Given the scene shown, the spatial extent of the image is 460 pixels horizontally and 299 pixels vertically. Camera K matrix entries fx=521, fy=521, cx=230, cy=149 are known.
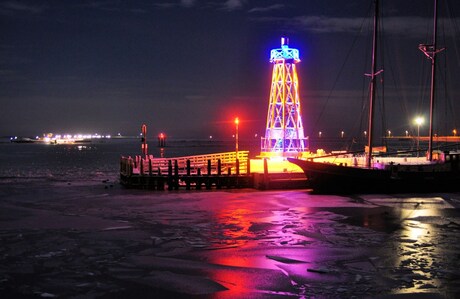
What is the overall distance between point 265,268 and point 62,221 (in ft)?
38.2

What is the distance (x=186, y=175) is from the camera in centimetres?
3759

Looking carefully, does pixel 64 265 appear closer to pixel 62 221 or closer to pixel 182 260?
pixel 182 260

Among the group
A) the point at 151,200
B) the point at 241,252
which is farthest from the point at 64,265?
the point at 151,200

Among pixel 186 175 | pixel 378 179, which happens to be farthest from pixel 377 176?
pixel 186 175

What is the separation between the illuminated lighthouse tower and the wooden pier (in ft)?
17.5

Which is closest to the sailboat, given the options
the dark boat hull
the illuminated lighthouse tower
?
the dark boat hull

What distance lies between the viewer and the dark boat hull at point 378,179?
32.5 metres

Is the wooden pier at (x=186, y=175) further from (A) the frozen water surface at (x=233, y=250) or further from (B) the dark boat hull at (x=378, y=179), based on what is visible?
(A) the frozen water surface at (x=233, y=250)

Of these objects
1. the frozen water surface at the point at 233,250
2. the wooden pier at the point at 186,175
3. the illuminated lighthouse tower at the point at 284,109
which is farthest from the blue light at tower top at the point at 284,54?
the frozen water surface at the point at 233,250

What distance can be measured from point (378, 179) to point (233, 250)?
761 inches

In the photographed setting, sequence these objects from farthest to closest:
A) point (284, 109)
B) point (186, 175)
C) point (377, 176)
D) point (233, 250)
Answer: point (284, 109) → point (186, 175) → point (377, 176) → point (233, 250)

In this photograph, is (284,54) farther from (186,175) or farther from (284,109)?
(186,175)

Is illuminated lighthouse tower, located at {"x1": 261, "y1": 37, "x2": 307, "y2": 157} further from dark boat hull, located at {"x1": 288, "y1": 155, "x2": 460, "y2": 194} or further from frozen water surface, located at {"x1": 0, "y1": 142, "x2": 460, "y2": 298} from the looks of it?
frozen water surface, located at {"x1": 0, "y1": 142, "x2": 460, "y2": 298}

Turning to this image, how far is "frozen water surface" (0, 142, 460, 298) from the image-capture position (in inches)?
476
